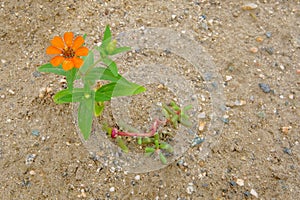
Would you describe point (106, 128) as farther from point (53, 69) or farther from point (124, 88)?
point (53, 69)

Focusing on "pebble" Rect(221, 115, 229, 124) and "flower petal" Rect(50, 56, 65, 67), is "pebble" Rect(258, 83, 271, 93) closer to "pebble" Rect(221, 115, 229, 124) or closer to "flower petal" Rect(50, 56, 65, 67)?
"pebble" Rect(221, 115, 229, 124)

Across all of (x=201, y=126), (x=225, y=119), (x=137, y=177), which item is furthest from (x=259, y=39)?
(x=137, y=177)

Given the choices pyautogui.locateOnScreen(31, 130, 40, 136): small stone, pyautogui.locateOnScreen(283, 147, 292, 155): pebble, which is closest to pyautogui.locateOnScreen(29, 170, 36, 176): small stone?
pyautogui.locateOnScreen(31, 130, 40, 136): small stone

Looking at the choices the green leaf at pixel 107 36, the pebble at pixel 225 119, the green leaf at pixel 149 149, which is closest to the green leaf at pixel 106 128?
the green leaf at pixel 149 149

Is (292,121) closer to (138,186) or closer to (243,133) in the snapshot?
(243,133)

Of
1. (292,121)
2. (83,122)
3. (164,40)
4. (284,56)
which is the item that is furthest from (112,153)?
(284,56)

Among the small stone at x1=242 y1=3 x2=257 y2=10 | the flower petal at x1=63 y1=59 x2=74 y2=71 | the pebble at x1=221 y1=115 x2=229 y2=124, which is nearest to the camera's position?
the flower petal at x1=63 y1=59 x2=74 y2=71
